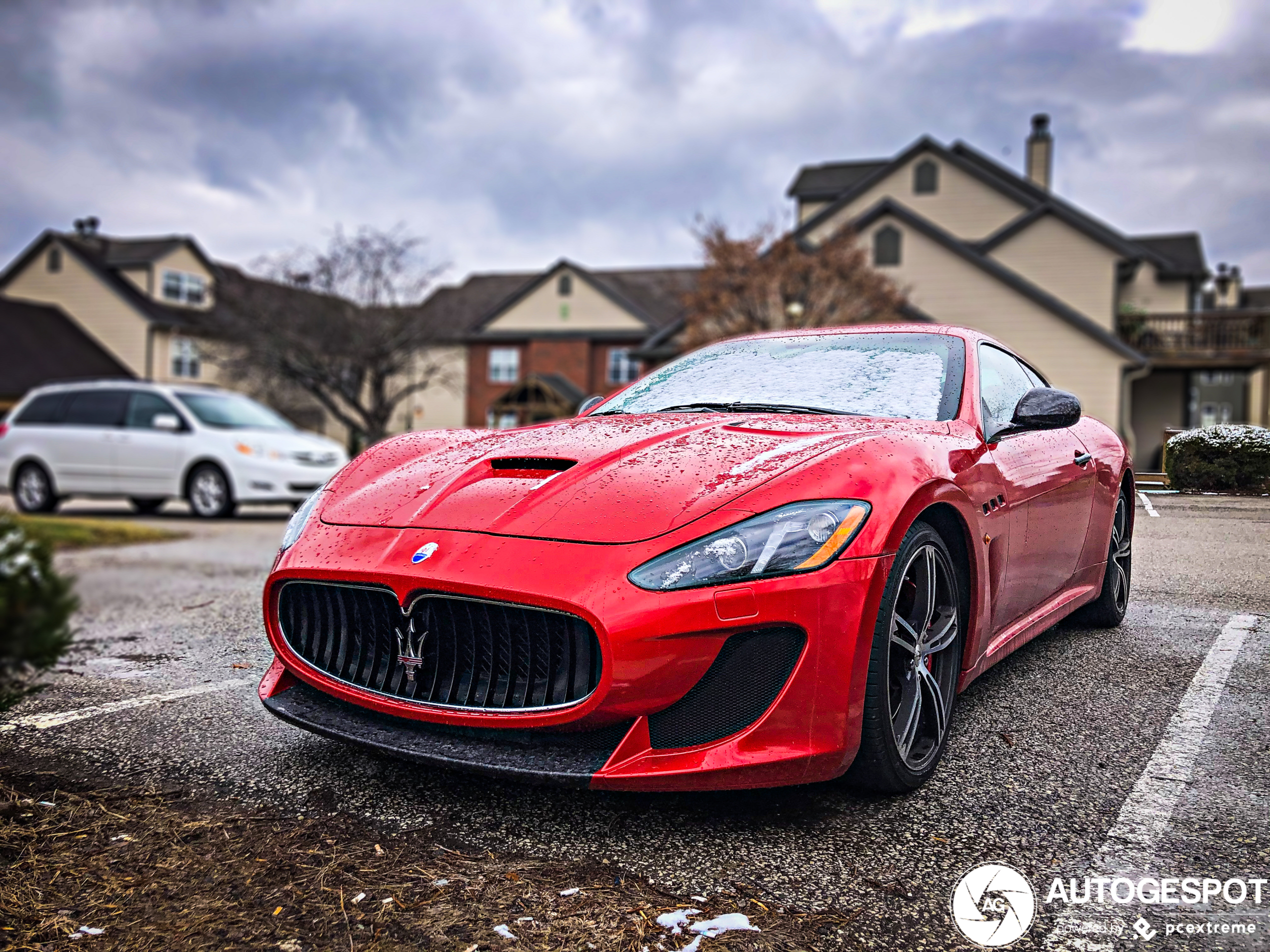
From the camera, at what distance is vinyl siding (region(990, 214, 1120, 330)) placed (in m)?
27.5

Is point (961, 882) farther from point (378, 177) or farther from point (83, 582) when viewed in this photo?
point (378, 177)

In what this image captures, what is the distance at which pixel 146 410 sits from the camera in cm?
1110

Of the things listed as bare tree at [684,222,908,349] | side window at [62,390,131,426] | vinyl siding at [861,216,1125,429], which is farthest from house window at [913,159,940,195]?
side window at [62,390,131,426]

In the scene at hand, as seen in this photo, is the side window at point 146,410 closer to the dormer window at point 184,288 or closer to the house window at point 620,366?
the house window at point 620,366

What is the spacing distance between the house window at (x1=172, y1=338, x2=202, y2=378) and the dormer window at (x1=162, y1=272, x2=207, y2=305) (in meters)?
2.33

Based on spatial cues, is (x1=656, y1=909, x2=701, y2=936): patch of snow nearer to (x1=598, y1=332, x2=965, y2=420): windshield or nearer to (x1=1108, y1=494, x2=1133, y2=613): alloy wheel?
(x1=598, y1=332, x2=965, y2=420): windshield

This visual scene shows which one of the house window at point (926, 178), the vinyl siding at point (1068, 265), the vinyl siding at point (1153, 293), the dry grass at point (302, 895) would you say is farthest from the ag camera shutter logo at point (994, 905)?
the house window at point (926, 178)

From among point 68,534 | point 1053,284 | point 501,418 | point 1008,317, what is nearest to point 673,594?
point 68,534

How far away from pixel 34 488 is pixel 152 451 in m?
1.21

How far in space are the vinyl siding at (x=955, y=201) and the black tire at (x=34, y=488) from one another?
26552 mm

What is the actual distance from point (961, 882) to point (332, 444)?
11572mm

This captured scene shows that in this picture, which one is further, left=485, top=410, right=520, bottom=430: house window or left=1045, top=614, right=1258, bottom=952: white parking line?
left=485, top=410, right=520, bottom=430: house window

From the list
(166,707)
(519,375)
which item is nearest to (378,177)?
(519,375)

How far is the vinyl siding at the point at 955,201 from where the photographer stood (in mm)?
31906
